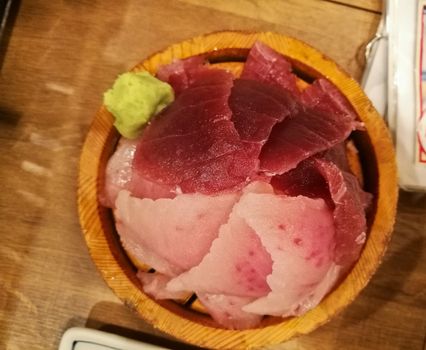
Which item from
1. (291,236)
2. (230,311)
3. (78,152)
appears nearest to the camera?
(291,236)

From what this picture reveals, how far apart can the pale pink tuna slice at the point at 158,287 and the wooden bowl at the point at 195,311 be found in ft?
0.04

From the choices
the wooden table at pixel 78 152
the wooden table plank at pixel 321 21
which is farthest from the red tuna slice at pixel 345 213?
the wooden table plank at pixel 321 21

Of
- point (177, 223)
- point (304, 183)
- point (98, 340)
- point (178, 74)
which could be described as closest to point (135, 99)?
point (178, 74)

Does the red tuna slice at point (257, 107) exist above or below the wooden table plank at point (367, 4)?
below

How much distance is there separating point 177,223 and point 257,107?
251 millimetres

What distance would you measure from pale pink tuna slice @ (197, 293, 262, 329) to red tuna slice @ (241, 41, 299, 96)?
1.38ft

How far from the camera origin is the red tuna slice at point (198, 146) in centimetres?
100

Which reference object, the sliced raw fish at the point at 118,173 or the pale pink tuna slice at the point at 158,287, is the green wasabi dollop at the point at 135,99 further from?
the pale pink tuna slice at the point at 158,287

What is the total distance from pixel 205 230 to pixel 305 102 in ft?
1.09

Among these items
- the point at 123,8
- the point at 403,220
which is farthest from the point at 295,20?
the point at 403,220

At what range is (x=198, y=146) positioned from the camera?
1.03 m

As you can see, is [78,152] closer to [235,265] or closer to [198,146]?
[198,146]

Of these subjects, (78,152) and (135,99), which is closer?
(135,99)

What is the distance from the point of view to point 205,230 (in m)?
1.02
